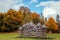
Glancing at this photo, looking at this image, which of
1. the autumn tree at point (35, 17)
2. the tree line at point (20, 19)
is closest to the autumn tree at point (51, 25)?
the tree line at point (20, 19)

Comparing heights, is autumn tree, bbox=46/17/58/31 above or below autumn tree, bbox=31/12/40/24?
below

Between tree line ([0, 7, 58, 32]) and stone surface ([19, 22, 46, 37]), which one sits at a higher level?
tree line ([0, 7, 58, 32])

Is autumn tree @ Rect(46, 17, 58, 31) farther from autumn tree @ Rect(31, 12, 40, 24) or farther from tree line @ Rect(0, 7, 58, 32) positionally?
autumn tree @ Rect(31, 12, 40, 24)

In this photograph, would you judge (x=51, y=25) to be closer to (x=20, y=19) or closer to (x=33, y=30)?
(x=33, y=30)

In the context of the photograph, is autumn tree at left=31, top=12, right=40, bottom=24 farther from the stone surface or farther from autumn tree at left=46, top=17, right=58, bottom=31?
autumn tree at left=46, top=17, right=58, bottom=31

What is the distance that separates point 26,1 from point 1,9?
456 mm

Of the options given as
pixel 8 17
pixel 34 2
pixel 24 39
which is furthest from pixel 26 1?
pixel 24 39

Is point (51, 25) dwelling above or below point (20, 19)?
below

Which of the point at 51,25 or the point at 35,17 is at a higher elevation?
the point at 35,17

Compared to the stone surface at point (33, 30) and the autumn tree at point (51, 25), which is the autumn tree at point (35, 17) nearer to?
the stone surface at point (33, 30)

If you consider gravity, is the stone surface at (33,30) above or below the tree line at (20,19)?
below

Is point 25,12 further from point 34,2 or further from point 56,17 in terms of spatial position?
point 56,17

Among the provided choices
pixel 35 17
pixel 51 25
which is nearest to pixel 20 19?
pixel 35 17

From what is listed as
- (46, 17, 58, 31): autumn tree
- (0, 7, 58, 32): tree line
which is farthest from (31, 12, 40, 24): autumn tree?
(46, 17, 58, 31): autumn tree
